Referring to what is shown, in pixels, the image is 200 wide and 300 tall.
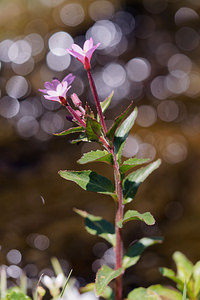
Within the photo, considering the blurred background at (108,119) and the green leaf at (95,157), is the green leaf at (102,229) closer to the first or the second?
the green leaf at (95,157)

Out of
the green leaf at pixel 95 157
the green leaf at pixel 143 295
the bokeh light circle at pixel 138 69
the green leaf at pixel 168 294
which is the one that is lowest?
the green leaf at pixel 168 294

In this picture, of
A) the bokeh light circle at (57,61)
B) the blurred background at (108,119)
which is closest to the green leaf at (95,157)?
the blurred background at (108,119)

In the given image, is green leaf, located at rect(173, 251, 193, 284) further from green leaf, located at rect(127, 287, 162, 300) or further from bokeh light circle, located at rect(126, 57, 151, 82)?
bokeh light circle, located at rect(126, 57, 151, 82)

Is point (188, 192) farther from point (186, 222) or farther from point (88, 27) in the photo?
point (88, 27)

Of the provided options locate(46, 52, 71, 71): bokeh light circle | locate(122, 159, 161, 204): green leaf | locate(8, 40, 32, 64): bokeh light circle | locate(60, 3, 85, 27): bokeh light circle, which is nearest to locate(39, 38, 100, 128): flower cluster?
locate(122, 159, 161, 204): green leaf

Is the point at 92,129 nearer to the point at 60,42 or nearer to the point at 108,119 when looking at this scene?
the point at 108,119

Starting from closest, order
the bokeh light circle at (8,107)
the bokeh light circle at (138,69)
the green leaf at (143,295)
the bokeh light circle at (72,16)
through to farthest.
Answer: the green leaf at (143,295) < the bokeh light circle at (8,107) < the bokeh light circle at (138,69) < the bokeh light circle at (72,16)

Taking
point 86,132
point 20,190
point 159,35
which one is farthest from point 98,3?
point 86,132

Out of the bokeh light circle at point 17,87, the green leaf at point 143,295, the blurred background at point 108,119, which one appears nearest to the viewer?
the green leaf at point 143,295
